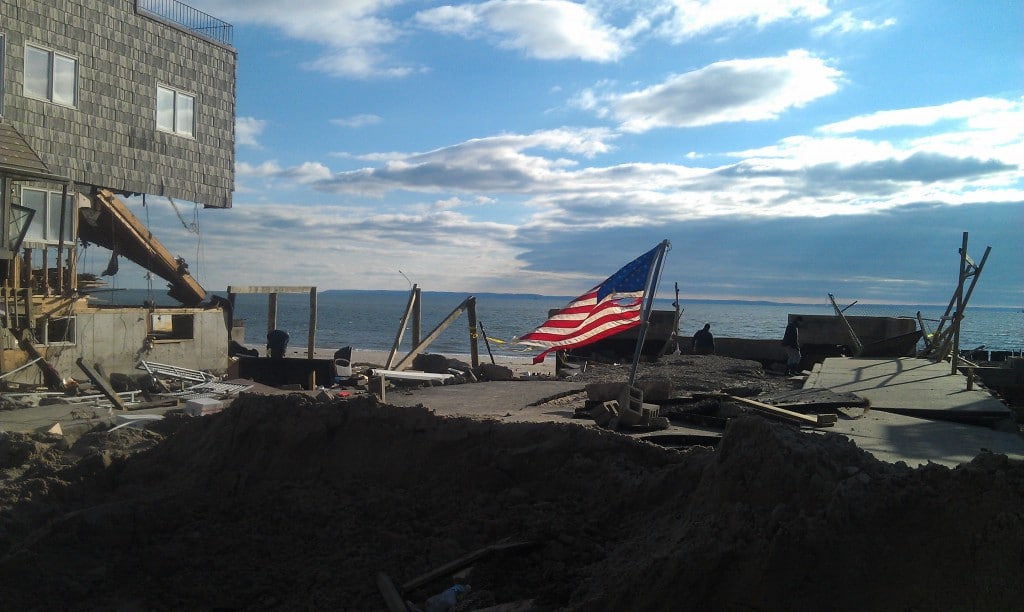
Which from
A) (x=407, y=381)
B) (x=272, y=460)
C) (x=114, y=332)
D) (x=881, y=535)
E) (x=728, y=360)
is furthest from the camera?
(x=728, y=360)

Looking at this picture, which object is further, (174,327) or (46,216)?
(174,327)

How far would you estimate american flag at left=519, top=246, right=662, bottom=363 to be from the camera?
933 centimetres

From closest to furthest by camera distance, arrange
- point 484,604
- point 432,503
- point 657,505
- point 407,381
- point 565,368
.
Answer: point 484,604, point 657,505, point 432,503, point 407,381, point 565,368

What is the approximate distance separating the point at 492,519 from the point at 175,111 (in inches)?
831

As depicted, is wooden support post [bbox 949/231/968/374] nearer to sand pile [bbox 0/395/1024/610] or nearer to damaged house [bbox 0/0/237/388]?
sand pile [bbox 0/395/1024/610]

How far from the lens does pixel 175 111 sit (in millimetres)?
22688

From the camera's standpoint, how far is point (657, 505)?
5098 mm

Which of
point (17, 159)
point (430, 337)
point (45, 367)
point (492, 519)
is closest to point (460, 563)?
point (492, 519)

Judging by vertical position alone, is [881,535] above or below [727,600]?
above

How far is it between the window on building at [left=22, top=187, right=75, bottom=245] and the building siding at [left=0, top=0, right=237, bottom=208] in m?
0.74

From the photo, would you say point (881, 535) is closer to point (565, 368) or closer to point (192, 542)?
point (192, 542)

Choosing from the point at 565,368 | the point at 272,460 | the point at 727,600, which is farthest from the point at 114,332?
the point at 727,600

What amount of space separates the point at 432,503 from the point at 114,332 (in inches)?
606

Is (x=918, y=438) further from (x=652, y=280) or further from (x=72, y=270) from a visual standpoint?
(x=72, y=270)
